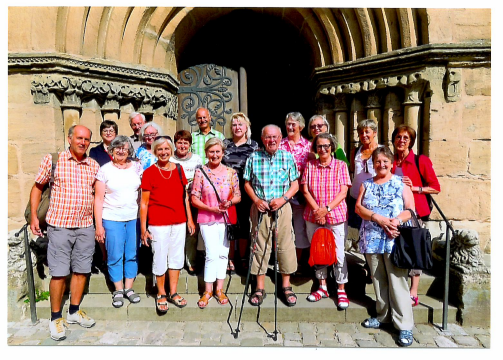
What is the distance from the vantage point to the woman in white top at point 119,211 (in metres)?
3.03

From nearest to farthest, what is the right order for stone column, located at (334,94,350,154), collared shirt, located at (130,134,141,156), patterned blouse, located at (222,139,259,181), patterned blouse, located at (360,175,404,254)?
patterned blouse, located at (360,175,404,254), patterned blouse, located at (222,139,259,181), collared shirt, located at (130,134,141,156), stone column, located at (334,94,350,154)

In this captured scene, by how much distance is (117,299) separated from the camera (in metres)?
3.29

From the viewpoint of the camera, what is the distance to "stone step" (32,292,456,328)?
3.21m

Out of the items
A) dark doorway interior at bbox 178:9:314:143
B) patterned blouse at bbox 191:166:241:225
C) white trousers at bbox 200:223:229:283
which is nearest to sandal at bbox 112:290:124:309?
white trousers at bbox 200:223:229:283

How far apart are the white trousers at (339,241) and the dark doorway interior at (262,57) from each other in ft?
8.07

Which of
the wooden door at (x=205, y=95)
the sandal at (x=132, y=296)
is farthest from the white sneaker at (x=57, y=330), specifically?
the wooden door at (x=205, y=95)

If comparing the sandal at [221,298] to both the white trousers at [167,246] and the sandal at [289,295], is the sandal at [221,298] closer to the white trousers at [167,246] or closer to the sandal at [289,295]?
the white trousers at [167,246]

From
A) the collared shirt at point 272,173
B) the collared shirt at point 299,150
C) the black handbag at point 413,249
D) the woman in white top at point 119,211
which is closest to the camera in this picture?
the black handbag at point 413,249

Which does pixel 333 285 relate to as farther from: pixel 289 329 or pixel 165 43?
pixel 165 43

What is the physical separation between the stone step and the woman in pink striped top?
0.14m

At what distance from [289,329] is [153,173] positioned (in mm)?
1927

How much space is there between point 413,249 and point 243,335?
1661 mm

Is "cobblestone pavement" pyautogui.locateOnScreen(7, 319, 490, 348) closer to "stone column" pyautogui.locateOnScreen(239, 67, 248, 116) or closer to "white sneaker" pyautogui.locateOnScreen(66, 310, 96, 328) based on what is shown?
"white sneaker" pyautogui.locateOnScreen(66, 310, 96, 328)

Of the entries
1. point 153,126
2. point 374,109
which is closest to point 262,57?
point 374,109
